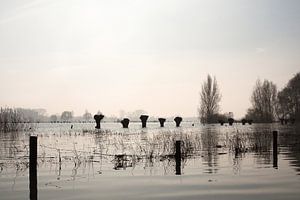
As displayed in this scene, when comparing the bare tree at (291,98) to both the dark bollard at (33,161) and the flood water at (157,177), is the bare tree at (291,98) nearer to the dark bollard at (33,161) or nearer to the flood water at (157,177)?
the flood water at (157,177)

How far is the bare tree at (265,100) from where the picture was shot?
111000 millimetres

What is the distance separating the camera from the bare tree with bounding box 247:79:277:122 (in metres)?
111

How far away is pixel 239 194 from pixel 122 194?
358cm

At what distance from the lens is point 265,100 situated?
366ft

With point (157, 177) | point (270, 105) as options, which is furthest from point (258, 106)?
point (157, 177)

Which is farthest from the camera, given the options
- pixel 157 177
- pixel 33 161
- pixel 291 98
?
pixel 291 98

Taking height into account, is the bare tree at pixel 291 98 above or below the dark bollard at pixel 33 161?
above

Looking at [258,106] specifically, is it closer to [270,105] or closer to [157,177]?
[270,105]

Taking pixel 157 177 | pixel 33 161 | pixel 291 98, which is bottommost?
pixel 157 177

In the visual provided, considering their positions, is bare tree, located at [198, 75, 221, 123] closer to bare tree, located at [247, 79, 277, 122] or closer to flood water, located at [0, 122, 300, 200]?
bare tree, located at [247, 79, 277, 122]

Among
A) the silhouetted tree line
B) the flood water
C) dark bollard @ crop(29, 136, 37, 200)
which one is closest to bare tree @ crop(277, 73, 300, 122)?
the silhouetted tree line

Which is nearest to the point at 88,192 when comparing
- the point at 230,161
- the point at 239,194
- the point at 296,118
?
the point at 239,194

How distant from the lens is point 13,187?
13.9 metres

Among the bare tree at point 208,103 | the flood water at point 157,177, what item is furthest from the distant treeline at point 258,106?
the flood water at point 157,177
